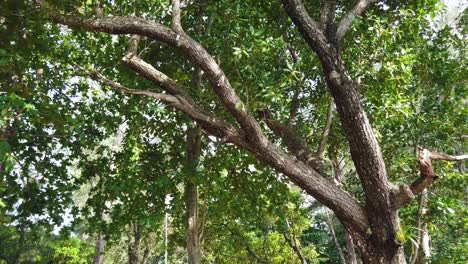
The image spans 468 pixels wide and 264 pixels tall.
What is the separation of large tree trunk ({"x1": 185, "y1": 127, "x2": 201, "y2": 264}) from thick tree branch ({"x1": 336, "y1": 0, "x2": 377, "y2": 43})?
2769 mm

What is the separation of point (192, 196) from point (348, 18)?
12.4 feet

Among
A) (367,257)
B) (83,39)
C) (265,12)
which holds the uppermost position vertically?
(83,39)

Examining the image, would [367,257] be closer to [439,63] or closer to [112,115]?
[439,63]

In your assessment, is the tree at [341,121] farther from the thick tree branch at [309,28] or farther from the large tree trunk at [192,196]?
the large tree trunk at [192,196]

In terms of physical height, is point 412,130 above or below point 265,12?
below

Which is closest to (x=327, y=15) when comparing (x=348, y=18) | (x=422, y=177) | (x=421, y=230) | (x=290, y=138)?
(x=348, y=18)

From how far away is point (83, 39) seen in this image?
7.30 metres

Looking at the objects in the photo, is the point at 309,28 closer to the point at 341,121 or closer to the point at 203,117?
the point at 341,121

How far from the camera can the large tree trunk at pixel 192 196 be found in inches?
237

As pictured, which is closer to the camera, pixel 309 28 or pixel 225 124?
pixel 225 124

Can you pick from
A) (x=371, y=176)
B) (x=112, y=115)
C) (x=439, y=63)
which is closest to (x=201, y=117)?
(x=371, y=176)

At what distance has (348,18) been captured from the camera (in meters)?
5.02

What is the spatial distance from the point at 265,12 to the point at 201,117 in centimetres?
254

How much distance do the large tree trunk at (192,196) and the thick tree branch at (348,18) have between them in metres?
2.77
